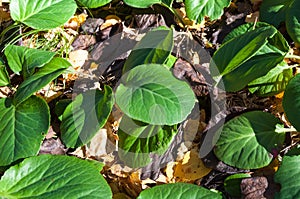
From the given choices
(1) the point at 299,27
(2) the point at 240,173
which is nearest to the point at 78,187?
(2) the point at 240,173

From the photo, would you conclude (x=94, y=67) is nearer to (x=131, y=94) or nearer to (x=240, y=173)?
(x=131, y=94)

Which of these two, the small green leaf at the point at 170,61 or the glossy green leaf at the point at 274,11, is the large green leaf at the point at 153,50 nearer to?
the small green leaf at the point at 170,61

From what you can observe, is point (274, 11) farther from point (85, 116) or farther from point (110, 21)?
point (85, 116)

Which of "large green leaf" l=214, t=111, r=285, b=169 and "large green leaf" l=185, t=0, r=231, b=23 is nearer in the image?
"large green leaf" l=214, t=111, r=285, b=169

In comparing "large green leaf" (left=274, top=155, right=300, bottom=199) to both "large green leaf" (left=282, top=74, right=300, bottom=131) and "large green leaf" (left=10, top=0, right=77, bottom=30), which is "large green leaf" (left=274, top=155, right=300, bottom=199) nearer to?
"large green leaf" (left=282, top=74, right=300, bottom=131)

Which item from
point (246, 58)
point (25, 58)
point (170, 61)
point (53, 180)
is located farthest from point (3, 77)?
point (246, 58)

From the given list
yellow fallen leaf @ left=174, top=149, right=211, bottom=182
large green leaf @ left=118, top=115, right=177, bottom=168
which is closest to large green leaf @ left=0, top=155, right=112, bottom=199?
large green leaf @ left=118, top=115, right=177, bottom=168
